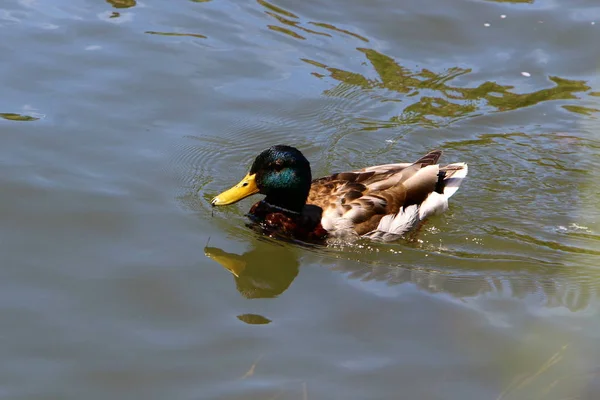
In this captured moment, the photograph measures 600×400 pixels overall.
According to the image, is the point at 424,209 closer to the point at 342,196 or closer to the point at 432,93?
the point at 342,196

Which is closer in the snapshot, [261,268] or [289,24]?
[261,268]

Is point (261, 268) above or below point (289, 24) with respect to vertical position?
below

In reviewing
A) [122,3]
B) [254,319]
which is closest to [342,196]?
[254,319]

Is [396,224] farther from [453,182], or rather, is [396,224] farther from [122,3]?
[122,3]

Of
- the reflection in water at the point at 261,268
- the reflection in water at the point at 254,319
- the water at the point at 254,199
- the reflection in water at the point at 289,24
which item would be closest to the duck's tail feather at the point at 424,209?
the water at the point at 254,199

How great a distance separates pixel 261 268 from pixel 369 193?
5.29ft

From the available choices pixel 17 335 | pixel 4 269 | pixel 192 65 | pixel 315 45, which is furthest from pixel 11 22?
pixel 17 335

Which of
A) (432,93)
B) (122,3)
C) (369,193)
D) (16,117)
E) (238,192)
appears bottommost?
(238,192)

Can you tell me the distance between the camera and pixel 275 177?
874 cm

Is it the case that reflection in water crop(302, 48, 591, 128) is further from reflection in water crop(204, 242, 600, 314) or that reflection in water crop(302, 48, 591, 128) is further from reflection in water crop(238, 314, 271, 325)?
reflection in water crop(238, 314, 271, 325)

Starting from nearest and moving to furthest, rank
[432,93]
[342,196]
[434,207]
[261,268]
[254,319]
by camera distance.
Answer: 1. [254,319]
2. [261,268]
3. [342,196]
4. [434,207]
5. [432,93]

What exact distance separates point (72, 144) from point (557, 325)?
Result: 4955 mm

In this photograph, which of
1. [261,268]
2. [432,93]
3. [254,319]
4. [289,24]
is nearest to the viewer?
[254,319]

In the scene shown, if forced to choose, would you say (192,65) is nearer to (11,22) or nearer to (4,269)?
(11,22)
